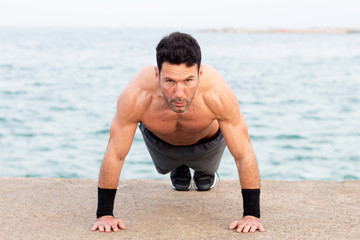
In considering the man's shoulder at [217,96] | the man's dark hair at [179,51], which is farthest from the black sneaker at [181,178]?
the man's dark hair at [179,51]

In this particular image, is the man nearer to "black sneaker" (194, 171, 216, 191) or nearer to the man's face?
the man's face

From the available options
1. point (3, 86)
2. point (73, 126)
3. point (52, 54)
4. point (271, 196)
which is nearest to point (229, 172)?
point (271, 196)

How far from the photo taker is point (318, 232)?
2.93 meters

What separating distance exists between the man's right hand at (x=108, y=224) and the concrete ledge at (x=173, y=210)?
4cm

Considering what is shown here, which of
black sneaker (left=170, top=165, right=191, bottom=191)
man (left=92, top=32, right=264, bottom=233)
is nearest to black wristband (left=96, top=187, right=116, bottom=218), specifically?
man (left=92, top=32, right=264, bottom=233)

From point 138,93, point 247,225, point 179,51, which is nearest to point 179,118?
point 138,93

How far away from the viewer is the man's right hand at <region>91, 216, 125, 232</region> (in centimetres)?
292

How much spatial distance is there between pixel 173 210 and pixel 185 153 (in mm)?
425

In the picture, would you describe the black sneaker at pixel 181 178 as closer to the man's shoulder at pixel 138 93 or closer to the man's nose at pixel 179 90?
the man's shoulder at pixel 138 93

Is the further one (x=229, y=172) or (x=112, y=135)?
(x=229, y=172)

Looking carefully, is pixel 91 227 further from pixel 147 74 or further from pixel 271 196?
pixel 271 196

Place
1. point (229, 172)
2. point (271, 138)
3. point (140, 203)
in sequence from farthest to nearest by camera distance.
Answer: point (271, 138), point (229, 172), point (140, 203)

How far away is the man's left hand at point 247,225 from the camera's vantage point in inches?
114

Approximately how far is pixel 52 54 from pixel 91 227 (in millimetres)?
29171
